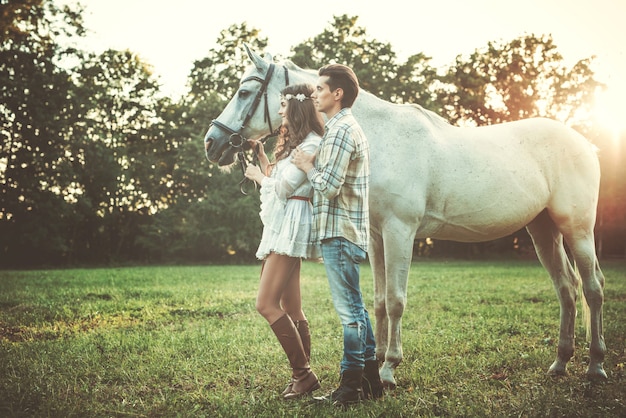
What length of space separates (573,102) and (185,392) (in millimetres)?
31619

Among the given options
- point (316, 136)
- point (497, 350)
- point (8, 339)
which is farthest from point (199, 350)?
point (497, 350)

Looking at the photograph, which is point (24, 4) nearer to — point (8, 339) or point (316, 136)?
point (8, 339)

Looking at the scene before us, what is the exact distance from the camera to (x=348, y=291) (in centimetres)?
346

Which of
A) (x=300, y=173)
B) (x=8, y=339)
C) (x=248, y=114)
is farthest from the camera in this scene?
(x=8, y=339)

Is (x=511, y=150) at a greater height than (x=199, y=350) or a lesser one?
greater

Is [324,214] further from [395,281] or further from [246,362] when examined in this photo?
[246,362]

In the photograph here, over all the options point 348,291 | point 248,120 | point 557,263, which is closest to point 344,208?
point 348,291

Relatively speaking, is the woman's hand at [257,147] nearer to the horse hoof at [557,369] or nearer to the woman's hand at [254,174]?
the woman's hand at [254,174]

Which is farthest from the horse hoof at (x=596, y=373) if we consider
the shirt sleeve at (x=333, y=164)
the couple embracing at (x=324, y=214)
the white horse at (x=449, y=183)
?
the shirt sleeve at (x=333, y=164)

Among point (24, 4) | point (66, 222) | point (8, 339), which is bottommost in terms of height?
point (8, 339)

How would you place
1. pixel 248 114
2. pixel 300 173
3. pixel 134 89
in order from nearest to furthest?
pixel 300 173
pixel 248 114
pixel 134 89

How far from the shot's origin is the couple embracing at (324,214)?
340cm

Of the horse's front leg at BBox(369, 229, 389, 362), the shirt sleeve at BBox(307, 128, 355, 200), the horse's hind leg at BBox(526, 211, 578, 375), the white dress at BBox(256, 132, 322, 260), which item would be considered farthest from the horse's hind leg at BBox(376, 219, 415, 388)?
the horse's hind leg at BBox(526, 211, 578, 375)

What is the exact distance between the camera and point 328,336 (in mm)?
6078
